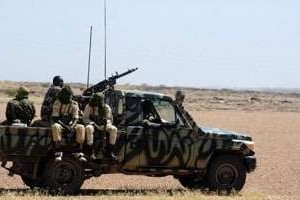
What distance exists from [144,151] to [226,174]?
1.82 m

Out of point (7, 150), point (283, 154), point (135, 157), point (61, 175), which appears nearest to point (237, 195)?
point (135, 157)

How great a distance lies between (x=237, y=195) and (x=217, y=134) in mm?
1280

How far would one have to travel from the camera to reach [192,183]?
54.2 ft

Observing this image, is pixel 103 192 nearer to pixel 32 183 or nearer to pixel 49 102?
pixel 32 183

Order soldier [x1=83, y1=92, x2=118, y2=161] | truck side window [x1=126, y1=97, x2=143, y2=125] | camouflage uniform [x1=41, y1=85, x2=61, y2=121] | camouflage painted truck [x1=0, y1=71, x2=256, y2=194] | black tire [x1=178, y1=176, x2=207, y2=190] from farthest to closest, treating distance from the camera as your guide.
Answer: black tire [x1=178, y1=176, x2=207, y2=190] < truck side window [x1=126, y1=97, x2=143, y2=125] < camouflage uniform [x1=41, y1=85, x2=61, y2=121] < soldier [x1=83, y1=92, x2=118, y2=161] < camouflage painted truck [x1=0, y1=71, x2=256, y2=194]

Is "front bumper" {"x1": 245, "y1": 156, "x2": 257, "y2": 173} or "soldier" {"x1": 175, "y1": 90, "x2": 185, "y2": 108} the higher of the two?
"soldier" {"x1": 175, "y1": 90, "x2": 185, "y2": 108}

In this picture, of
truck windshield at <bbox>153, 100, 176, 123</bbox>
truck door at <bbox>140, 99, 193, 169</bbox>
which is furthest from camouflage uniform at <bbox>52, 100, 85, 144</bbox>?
truck windshield at <bbox>153, 100, 176, 123</bbox>

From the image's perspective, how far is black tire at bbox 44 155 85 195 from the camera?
14.4m

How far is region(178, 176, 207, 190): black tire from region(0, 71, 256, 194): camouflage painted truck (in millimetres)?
29

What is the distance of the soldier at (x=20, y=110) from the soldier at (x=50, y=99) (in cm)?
25

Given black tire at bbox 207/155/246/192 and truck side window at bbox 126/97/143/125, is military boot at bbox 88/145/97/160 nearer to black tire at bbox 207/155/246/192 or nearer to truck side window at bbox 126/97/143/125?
truck side window at bbox 126/97/143/125

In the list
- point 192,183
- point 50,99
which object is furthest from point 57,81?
point 192,183

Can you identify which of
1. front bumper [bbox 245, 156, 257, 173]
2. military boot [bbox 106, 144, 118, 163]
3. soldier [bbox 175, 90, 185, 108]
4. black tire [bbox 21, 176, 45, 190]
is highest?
soldier [bbox 175, 90, 185, 108]

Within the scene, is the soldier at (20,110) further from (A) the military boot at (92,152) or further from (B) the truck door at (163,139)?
(B) the truck door at (163,139)
